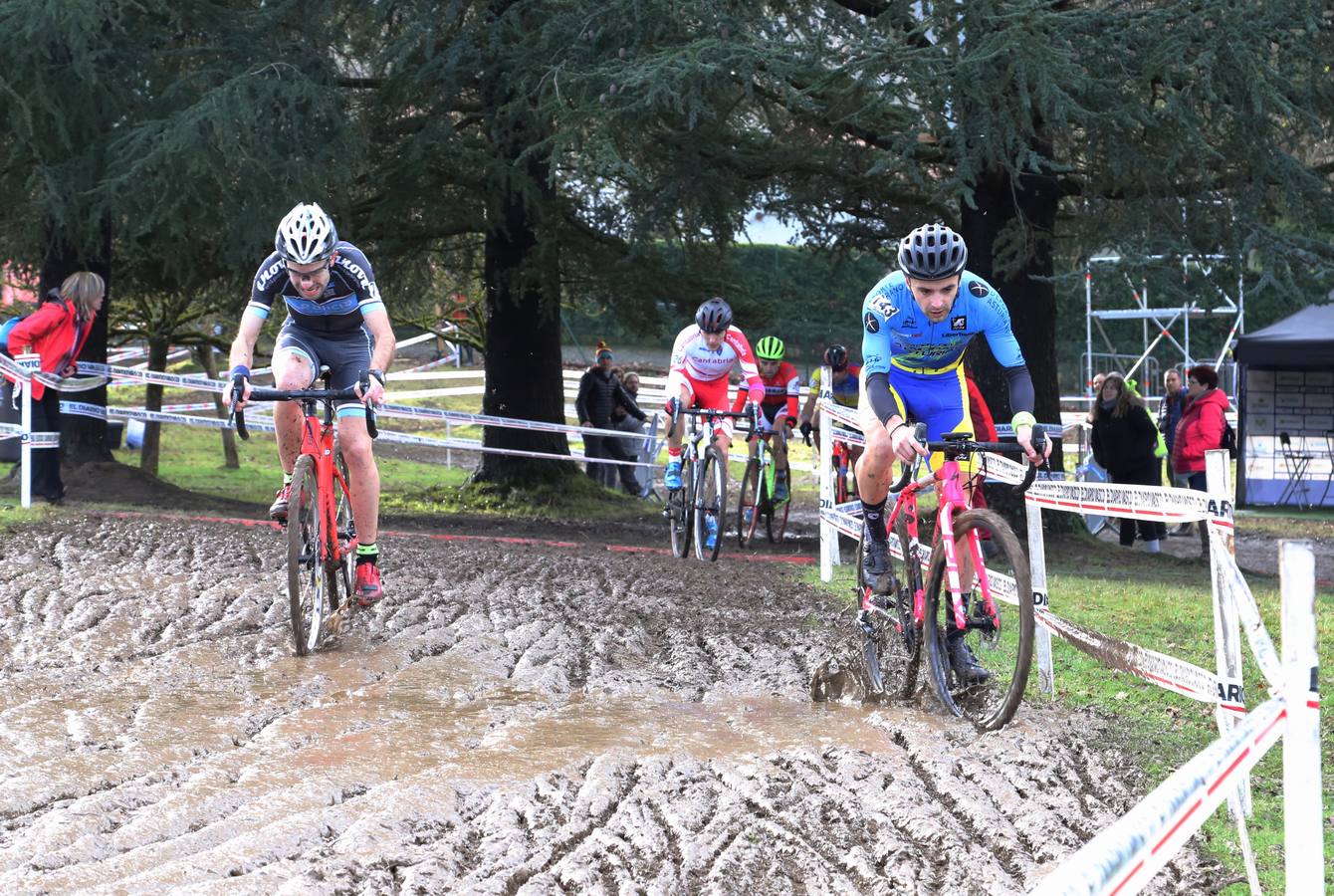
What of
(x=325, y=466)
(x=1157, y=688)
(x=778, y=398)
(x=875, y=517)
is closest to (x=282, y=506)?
(x=325, y=466)

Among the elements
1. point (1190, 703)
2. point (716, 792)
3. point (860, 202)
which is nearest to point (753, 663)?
point (1190, 703)

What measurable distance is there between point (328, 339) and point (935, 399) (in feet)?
10.4

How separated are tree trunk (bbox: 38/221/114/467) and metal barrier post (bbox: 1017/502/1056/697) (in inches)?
457

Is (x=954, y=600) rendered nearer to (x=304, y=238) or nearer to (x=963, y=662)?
(x=963, y=662)

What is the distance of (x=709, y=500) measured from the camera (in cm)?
1188

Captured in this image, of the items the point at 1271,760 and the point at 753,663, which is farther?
the point at 753,663

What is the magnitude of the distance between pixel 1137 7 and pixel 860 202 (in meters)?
3.92

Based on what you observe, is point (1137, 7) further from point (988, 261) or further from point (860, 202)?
point (860, 202)

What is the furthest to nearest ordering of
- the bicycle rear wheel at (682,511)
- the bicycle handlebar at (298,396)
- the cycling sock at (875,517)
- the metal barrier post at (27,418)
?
the metal barrier post at (27,418) < the bicycle rear wheel at (682,511) < the bicycle handlebar at (298,396) < the cycling sock at (875,517)

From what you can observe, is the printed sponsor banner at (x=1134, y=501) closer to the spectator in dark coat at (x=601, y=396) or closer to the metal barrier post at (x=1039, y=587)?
the metal barrier post at (x=1039, y=587)

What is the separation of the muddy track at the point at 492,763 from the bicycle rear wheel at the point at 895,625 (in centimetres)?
33

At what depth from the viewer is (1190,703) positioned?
22.0 ft

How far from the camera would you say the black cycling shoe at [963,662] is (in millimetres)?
6133

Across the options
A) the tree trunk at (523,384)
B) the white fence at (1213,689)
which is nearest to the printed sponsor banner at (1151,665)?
the white fence at (1213,689)
